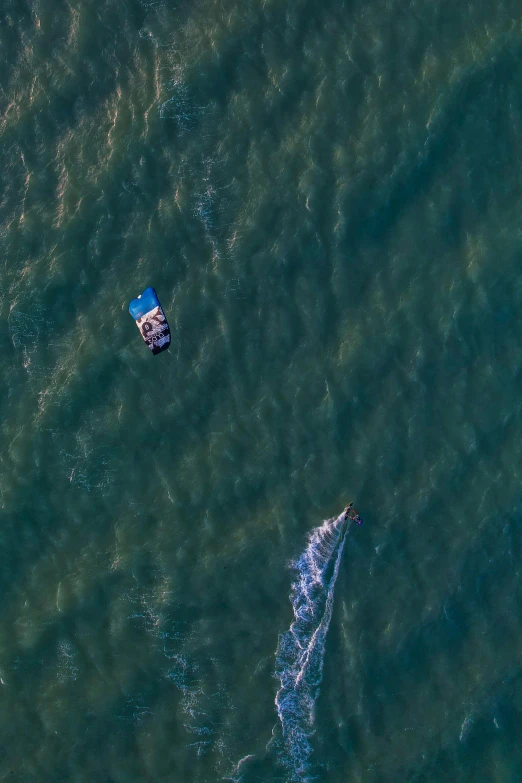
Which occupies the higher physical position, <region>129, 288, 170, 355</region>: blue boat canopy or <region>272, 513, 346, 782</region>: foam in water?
<region>129, 288, 170, 355</region>: blue boat canopy

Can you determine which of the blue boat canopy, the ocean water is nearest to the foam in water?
the ocean water

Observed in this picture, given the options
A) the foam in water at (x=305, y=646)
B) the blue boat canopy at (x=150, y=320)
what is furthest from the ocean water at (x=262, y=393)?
the blue boat canopy at (x=150, y=320)

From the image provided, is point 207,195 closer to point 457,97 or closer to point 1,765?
point 457,97

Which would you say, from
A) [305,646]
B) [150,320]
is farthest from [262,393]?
[305,646]

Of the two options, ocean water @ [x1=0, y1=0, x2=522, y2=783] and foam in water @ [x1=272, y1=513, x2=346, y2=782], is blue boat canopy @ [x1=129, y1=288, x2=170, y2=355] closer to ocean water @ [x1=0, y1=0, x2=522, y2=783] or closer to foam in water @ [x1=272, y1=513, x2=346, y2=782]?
ocean water @ [x1=0, y1=0, x2=522, y2=783]

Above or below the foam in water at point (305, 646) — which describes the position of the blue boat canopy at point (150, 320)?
above

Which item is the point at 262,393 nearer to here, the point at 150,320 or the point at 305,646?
the point at 150,320

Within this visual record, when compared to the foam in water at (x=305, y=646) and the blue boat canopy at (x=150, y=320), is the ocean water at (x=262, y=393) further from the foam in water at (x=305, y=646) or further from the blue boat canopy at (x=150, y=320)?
the blue boat canopy at (x=150, y=320)
